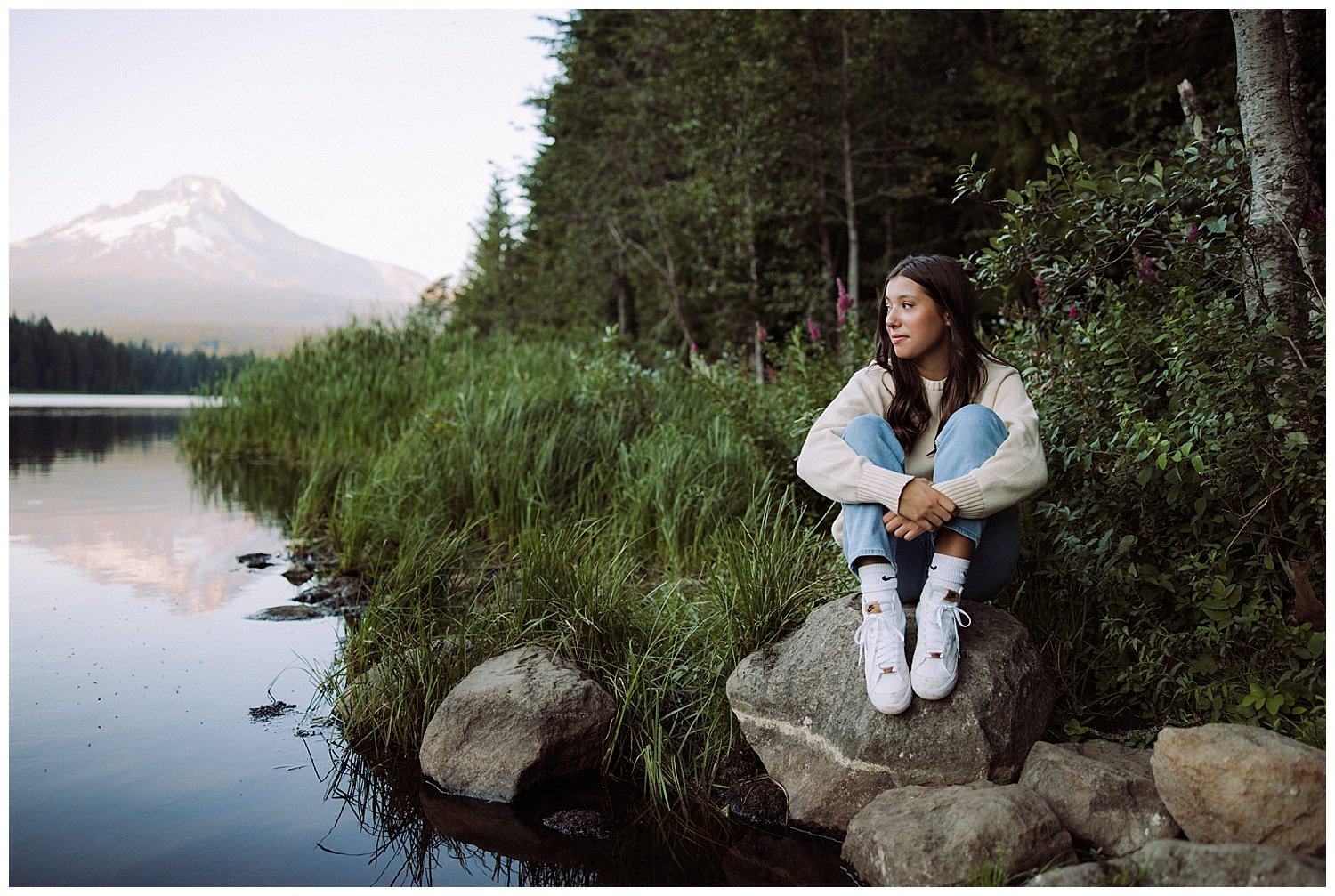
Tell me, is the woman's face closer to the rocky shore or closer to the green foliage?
the green foliage

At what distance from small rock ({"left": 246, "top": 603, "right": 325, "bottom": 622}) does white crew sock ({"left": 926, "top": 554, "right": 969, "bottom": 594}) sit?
3.05 metres

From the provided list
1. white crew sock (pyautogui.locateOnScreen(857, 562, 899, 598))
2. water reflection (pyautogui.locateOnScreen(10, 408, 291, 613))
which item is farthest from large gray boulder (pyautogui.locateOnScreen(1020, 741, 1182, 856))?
water reflection (pyautogui.locateOnScreen(10, 408, 291, 613))

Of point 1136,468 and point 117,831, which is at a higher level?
point 1136,468

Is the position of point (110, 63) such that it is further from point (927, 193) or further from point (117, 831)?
point (927, 193)

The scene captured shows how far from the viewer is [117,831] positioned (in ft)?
8.04

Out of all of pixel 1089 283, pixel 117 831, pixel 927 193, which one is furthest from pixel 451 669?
pixel 927 193

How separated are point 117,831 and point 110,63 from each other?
3.12 metres

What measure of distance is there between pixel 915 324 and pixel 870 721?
3.38 feet

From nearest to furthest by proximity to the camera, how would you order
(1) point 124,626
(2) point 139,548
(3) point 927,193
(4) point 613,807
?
(4) point 613,807 → (1) point 124,626 → (2) point 139,548 → (3) point 927,193

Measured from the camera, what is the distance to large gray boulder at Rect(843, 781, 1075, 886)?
2.01 metres

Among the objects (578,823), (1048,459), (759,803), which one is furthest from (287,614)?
(1048,459)

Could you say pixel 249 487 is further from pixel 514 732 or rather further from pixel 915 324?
pixel 915 324

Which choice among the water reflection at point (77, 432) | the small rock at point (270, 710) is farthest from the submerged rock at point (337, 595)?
the water reflection at point (77, 432)

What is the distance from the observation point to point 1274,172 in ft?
8.64
